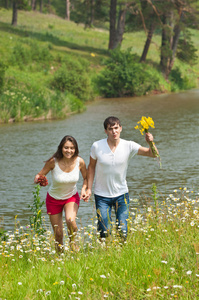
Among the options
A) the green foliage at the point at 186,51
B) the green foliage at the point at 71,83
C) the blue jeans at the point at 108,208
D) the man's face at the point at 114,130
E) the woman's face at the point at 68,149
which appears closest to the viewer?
the man's face at the point at 114,130

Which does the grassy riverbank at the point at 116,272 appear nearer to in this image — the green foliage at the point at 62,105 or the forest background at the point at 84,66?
the forest background at the point at 84,66

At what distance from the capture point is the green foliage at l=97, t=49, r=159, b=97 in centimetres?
3797

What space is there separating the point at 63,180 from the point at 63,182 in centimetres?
3

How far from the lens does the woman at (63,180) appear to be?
708 centimetres

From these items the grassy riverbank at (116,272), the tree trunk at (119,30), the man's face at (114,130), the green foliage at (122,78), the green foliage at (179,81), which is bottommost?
the grassy riverbank at (116,272)

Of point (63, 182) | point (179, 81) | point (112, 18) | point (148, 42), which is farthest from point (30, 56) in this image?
point (63, 182)

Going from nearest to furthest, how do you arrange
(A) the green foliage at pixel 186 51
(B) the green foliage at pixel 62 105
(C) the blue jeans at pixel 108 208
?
(C) the blue jeans at pixel 108 208
(B) the green foliage at pixel 62 105
(A) the green foliage at pixel 186 51

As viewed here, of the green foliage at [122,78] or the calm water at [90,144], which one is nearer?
the calm water at [90,144]

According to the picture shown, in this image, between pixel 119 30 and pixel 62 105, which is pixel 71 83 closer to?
pixel 62 105

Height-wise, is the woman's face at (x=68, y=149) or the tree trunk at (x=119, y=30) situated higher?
the tree trunk at (x=119, y=30)

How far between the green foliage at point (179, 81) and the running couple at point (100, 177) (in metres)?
39.7

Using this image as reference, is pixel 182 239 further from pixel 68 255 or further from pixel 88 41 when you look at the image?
pixel 88 41

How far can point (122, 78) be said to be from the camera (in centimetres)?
3812

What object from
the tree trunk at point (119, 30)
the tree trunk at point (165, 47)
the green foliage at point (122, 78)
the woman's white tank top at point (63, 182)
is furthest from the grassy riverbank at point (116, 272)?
the tree trunk at point (119, 30)
